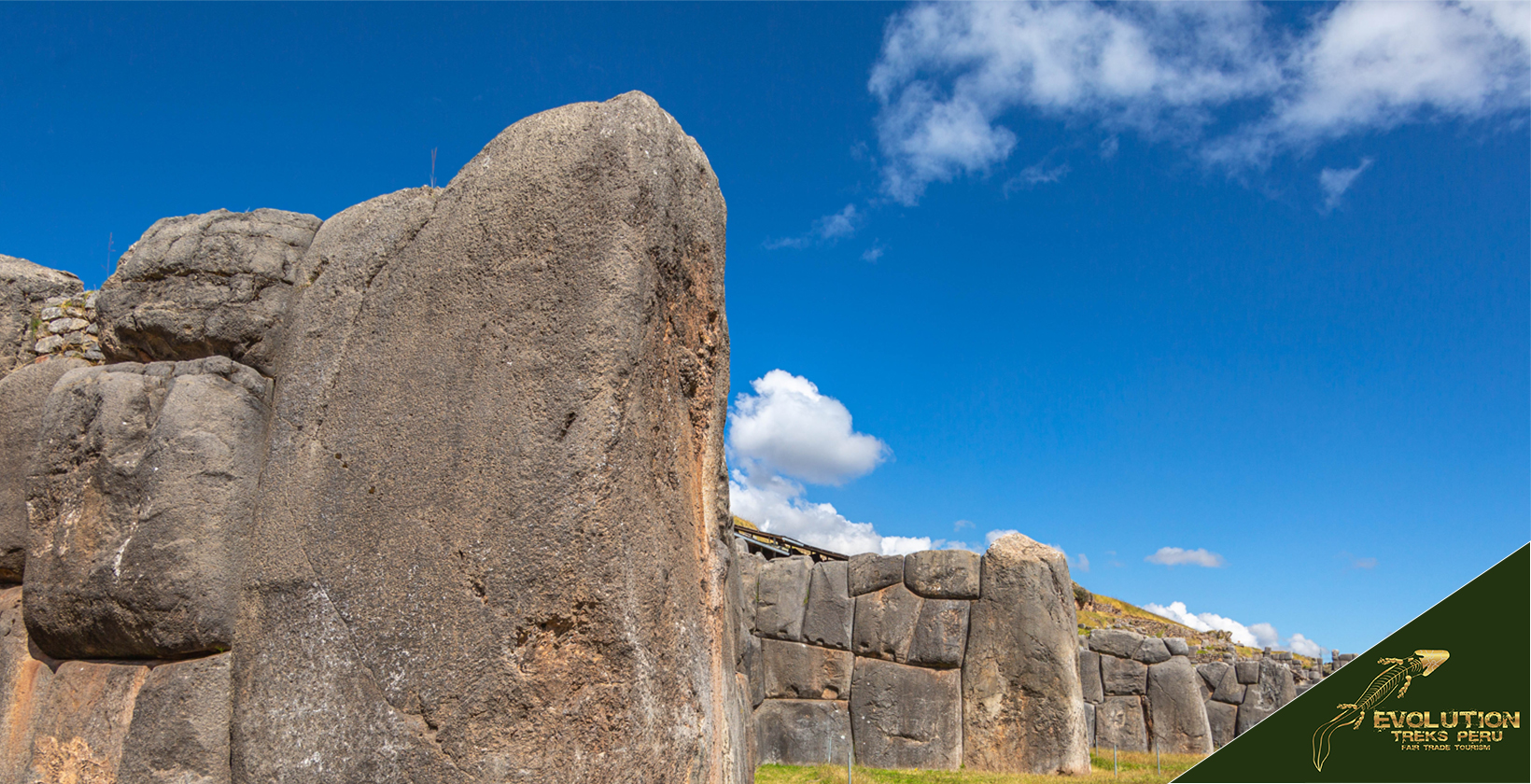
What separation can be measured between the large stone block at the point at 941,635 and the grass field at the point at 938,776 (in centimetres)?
121

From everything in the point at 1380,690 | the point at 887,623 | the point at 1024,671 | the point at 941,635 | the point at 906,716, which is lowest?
the point at 906,716

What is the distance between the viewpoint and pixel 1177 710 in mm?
12844

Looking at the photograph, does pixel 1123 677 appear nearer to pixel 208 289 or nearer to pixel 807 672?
pixel 807 672

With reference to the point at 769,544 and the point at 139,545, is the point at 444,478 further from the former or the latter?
the point at 769,544

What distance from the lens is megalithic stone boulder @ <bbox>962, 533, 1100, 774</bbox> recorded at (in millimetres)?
10500

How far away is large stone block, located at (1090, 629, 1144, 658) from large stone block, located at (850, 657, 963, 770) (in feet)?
10.9

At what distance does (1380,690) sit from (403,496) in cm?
743

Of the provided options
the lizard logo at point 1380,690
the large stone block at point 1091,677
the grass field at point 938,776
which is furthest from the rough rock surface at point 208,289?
the large stone block at point 1091,677

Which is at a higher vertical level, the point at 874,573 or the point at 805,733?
the point at 874,573

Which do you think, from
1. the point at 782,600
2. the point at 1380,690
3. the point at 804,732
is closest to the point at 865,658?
the point at 804,732

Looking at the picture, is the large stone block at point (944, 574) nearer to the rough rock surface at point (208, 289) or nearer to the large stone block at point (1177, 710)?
the large stone block at point (1177, 710)

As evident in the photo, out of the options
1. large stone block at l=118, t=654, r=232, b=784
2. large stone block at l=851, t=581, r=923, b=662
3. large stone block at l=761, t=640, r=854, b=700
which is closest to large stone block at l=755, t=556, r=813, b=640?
large stone block at l=761, t=640, r=854, b=700

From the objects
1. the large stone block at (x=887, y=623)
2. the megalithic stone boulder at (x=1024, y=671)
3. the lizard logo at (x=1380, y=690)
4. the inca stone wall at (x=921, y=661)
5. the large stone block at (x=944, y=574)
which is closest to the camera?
the lizard logo at (x=1380, y=690)

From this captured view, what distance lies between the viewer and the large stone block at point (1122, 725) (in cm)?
1291
